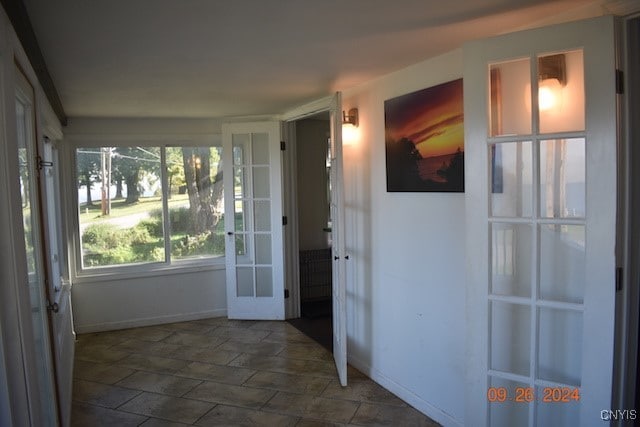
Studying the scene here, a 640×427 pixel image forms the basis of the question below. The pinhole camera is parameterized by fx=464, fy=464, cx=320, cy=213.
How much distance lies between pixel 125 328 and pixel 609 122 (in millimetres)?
4810

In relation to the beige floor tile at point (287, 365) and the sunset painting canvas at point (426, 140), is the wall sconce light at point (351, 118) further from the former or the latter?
the beige floor tile at point (287, 365)

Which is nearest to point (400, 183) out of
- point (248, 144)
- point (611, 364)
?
point (611, 364)

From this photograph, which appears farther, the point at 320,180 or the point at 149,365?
the point at 320,180

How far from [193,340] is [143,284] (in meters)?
0.96

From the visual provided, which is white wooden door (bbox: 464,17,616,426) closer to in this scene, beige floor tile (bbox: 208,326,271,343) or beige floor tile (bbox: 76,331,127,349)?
beige floor tile (bbox: 208,326,271,343)

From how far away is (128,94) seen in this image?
3627mm

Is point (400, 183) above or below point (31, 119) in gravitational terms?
below

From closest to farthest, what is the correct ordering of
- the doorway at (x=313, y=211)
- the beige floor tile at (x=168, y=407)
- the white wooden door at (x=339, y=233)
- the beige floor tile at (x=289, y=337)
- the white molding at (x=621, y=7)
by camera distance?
the white molding at (x=621, y=7) → the beige floor tile at (x=168, y=407) → the white wooden door at (x=339, y=233) → the beige floor tile at (x=289, y=337) → the doorway at (x=313, y=211)

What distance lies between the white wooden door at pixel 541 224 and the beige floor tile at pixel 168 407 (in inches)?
70.8

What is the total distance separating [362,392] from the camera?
336cm

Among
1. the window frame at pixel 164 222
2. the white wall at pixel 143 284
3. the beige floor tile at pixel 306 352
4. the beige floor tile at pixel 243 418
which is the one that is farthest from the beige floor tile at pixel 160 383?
the window frame at pixel 164 222

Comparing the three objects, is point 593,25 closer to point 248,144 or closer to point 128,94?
point 128,94

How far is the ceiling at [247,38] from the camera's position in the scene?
191 cm

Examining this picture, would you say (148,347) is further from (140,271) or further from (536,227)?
(536,227)
